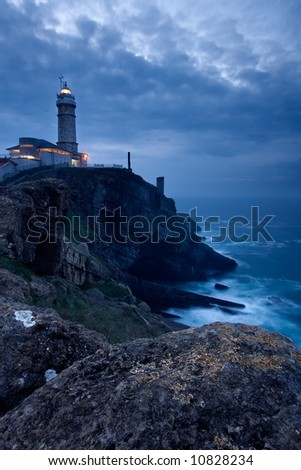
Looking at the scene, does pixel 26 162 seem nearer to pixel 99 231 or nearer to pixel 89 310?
pixel 99 231

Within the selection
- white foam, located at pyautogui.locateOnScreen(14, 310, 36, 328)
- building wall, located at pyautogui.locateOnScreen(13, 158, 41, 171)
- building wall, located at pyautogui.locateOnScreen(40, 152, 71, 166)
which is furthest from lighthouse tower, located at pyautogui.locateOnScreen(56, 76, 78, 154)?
white foam, located at pyautogui.locateOnScreen(14, 310, 36, 328)

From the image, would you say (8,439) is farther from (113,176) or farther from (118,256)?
(113,176)

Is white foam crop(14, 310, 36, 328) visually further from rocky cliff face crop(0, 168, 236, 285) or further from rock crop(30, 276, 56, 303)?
rocky cliff face crop(0, 168, 236, 285)

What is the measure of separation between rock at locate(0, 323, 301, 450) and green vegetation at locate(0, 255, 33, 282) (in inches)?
396

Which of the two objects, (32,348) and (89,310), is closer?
(32,348)

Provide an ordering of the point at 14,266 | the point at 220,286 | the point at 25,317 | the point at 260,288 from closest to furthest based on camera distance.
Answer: the point at 25,317
the point at 14,266
the point at 220,286
the point at 260,288

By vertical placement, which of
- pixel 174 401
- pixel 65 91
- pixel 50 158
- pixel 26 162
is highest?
pixel 65 91

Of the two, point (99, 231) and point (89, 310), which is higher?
point (99, 231)

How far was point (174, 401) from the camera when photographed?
2.47 metres

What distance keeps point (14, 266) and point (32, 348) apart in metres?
9.24

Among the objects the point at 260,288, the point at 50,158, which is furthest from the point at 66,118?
the point at 260,288

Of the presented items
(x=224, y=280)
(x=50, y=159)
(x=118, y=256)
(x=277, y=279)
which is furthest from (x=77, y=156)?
(x=277, y=279)

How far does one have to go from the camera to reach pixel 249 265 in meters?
58.8

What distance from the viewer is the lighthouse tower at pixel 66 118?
191 ft
